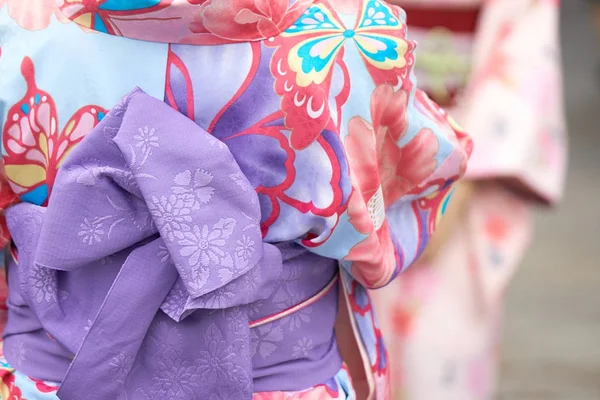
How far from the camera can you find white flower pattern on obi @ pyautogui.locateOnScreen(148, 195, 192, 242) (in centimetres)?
81

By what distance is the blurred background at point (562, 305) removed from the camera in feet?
8.27

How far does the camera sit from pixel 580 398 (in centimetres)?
242

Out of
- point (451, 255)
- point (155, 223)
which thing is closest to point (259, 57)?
point (155, 223)

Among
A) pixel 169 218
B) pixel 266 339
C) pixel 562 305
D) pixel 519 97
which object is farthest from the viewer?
pixel 562 305

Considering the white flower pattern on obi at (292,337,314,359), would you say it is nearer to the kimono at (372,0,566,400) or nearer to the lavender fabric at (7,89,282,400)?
the lavender fabric at (7,89,282,400)

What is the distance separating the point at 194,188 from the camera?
0.83 m

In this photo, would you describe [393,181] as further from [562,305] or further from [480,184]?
[562,305]

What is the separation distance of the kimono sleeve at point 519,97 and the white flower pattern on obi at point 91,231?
3.55 feet

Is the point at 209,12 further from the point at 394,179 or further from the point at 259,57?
the point at 394,179

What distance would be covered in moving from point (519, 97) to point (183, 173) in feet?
3.82

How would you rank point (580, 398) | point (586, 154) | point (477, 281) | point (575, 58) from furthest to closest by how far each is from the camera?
1. point (575, 58)
2. point (586, 154)
3. point (580, 398)
4. point (477, 281)

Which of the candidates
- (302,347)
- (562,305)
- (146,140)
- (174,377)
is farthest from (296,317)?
(562,305)

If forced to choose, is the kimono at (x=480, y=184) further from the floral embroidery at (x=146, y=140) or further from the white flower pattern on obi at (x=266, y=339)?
the floral embroidery at (x=146, y=140)

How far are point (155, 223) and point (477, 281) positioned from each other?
1.09 metres
